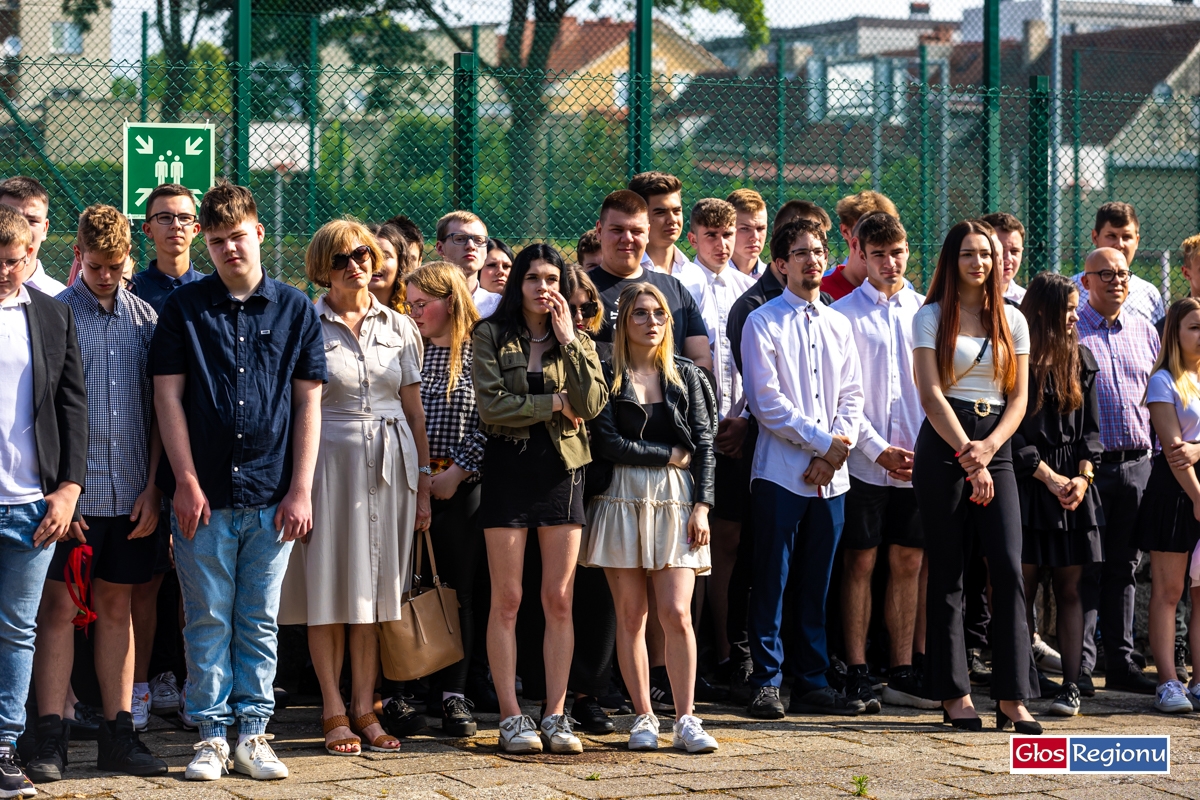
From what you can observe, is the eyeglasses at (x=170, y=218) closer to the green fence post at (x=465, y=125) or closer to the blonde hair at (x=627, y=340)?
the blonde hair at (x=627, y=340)

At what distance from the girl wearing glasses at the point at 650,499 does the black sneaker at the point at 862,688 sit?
1.06 metres

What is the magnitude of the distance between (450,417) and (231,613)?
48.6 inches

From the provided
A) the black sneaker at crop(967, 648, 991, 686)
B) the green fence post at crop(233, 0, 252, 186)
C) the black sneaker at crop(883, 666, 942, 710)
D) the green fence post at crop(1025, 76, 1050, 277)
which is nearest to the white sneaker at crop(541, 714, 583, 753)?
the black sneaker at crop(883, 666, 942, 710)

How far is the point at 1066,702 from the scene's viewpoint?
6.00 m

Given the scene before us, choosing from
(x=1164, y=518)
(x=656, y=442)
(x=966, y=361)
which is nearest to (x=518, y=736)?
(x=656, y=442)

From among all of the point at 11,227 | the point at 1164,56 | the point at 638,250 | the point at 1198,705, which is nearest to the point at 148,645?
the point at 11,227

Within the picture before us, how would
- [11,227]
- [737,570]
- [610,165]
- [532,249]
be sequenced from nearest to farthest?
1. [11,227]
2. [532,249]
3. [737,570]
4. [610,165]

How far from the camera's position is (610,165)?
8.98 m

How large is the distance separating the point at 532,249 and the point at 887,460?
1923 mm

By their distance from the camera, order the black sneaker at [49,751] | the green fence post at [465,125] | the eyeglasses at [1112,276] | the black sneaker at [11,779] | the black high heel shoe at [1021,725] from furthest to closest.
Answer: the green fence post at [465,125] < the eyeglasses at [1112,276] < the black high heel shoe at [1021,725] < the black sneaker at [49,751] < the black sneaker at [11,779]

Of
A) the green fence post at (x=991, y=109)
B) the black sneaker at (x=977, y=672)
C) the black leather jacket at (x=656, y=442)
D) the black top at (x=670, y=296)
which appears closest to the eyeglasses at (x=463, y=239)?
the black top at (x=670, y=296)

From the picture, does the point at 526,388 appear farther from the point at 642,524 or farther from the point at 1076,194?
the point at 1076,194

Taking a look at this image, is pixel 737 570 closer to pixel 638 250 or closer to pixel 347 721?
pixel 638 250

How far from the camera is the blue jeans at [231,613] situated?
479 cm
